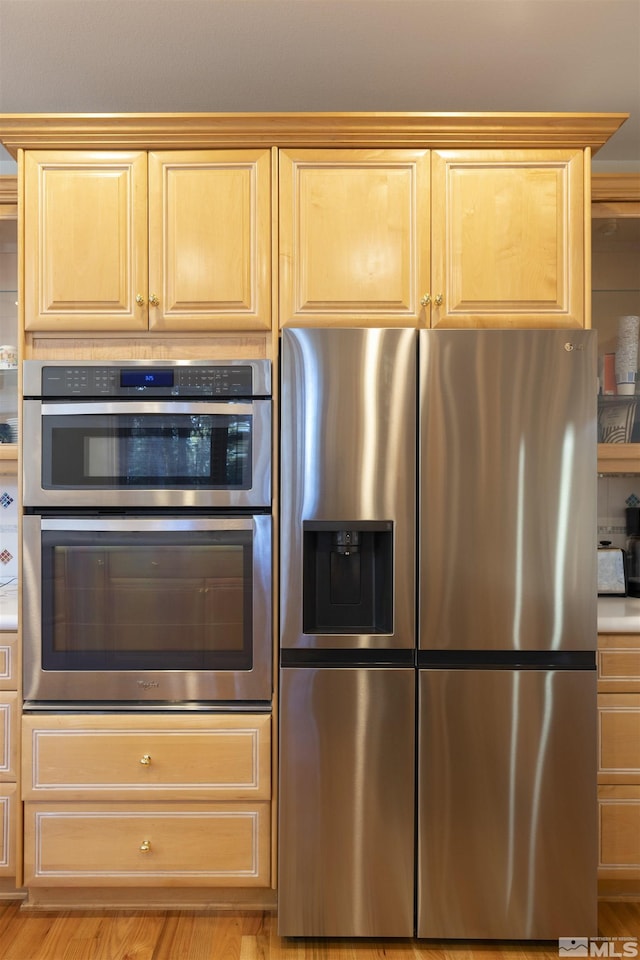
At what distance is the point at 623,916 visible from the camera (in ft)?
6.51

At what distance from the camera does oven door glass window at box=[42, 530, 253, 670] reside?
193 cm

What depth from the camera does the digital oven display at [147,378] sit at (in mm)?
1933

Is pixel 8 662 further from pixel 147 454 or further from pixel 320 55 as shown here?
pixel 320 55

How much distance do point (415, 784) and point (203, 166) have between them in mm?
1885

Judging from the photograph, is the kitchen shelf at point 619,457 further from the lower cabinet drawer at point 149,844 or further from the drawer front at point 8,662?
the drawer front at point 8,662

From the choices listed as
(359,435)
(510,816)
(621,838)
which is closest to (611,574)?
(621,838)

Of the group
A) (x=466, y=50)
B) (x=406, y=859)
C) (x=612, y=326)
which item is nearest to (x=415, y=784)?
(x=406, y=859)

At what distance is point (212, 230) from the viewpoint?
1923 mm

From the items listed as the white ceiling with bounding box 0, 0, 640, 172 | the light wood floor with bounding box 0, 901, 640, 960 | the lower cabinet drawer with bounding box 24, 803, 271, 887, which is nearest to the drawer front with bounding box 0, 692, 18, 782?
the lower cabinet drawer with bounding box 24, 803, 271, 887

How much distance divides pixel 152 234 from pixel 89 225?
188mm

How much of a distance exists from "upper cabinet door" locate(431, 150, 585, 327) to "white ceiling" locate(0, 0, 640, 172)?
39 centimetres

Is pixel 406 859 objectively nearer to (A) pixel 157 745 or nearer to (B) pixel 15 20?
(A) pixel 157 745

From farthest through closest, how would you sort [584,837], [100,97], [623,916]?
[100,97] → [623,916] → [584,837]

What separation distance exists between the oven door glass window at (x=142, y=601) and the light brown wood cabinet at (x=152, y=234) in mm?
659
